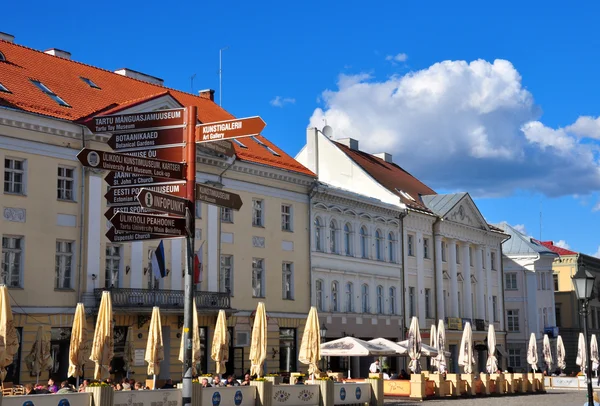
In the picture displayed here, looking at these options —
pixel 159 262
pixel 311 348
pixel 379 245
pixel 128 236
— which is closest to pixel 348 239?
pixel 379 245

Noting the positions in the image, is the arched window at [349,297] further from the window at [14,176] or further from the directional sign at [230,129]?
the directional sign at [230,129]

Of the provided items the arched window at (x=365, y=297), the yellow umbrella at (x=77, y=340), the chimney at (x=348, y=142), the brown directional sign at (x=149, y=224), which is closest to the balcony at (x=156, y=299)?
the yellow umbrella at (x=77, y=340)

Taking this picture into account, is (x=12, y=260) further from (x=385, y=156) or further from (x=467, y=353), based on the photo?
(x=385, y=156)

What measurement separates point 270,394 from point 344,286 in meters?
19.6

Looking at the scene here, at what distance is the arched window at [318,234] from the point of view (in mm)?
43625

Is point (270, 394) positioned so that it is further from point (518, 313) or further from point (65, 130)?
point (518, 313)

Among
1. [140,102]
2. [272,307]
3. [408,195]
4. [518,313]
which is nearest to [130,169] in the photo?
[140,102]

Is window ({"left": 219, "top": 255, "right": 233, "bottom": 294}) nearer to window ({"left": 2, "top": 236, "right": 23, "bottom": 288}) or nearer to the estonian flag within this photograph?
the estonian flag

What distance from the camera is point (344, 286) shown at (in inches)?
1784

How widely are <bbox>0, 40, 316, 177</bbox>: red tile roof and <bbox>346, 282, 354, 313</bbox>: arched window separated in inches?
258

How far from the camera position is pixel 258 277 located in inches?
1583

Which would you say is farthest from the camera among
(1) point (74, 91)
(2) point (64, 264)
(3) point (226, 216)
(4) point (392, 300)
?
(4) point (392, 300)

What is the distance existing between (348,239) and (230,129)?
3237 cm

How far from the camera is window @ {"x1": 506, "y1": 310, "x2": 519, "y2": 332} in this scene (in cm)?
6825
